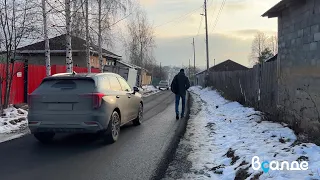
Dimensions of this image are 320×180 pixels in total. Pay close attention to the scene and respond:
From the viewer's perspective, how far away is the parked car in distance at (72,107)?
24.5 feet

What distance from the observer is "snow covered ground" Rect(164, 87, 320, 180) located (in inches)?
195

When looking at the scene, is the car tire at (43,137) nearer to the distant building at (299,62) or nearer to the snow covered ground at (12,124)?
the snow covered ground at (12,124)

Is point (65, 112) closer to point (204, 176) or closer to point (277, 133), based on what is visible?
point (204, 176)

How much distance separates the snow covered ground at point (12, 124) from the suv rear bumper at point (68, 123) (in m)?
1.44

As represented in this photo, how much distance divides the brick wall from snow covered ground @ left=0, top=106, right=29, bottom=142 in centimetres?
700

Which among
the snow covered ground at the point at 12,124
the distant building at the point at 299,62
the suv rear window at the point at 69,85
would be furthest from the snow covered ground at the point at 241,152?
the snow covered ground at the point at 12,124

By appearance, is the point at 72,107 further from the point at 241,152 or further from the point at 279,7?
the point at 279,7

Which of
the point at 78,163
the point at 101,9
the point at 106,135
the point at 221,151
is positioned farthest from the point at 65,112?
the point at 101,9

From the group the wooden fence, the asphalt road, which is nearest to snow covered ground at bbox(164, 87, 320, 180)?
the asphalt road

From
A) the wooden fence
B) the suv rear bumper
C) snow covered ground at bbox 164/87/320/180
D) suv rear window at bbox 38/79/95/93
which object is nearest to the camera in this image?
snow covered ground at bbox 164/87/320/180

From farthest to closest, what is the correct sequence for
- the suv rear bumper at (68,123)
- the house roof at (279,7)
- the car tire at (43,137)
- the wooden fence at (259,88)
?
the wooden fence at (259,88) < the house roof at (279,7) < the car tire at (43,137) < the suv rear bumper at (68,123)

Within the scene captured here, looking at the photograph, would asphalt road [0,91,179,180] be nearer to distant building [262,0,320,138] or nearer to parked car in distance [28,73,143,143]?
parked car in distance [28,73,143,143]

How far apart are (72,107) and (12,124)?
4.20 metres

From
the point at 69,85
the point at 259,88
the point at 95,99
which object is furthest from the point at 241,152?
the point at 259,88
